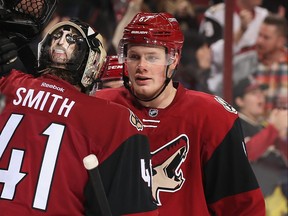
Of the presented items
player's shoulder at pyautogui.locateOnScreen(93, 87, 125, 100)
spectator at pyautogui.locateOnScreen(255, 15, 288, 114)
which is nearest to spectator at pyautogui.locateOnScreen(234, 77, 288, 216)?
spectator at pyautogui.locateOnScreen(255, 15, 288, 114)

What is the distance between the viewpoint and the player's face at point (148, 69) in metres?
2.60

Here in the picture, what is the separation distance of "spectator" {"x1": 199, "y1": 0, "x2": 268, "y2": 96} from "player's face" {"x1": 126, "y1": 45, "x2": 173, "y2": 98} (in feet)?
6.45

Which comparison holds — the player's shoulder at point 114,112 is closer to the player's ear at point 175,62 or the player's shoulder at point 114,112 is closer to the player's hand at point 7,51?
the player's hand at point 7,51

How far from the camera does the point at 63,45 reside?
2.26 metres

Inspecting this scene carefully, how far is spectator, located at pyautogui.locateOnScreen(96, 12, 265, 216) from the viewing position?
8.57 feet

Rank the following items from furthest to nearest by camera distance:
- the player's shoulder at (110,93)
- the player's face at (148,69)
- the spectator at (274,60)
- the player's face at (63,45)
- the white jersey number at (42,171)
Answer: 1. the spectator at (274,60)
2. the player's shoulder at (110,93)
3. the player's face at (148,69)
4. the player's face at (63,45)
5. the white jersey number at (42,171)

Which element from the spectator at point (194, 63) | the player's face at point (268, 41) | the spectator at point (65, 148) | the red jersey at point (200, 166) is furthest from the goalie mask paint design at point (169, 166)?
the player's face at point (268, 41)

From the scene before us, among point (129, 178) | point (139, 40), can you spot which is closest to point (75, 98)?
point (129, 178)

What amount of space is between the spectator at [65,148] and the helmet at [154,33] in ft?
1.27

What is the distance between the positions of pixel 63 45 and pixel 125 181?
0.42 meters

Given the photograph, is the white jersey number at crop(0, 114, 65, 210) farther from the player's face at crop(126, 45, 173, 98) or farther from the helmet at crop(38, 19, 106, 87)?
the player's face at crop(126, 45, 173, 98)

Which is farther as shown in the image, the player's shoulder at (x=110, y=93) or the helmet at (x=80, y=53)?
the player's shoulder at (x=110, y=93)

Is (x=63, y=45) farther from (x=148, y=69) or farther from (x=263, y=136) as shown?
(x=263, y=136)

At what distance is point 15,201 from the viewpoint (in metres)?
2.12
